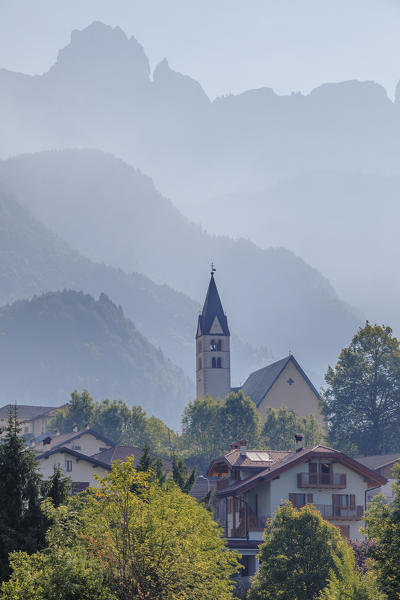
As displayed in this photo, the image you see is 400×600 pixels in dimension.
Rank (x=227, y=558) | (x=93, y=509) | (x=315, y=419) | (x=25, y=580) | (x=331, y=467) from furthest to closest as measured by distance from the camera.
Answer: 1. (x=315, y=419)
2. (x=331, y=467)
3. (x=227, y=558)
4. (x=93, y=509)
5. (x=25, y=580)

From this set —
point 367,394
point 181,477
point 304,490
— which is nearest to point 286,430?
point 367,394

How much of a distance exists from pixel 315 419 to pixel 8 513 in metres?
113

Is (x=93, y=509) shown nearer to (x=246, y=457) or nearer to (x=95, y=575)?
(x=95, y=575)

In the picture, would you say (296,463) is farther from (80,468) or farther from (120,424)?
(120,424)

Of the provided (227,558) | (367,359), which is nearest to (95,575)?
(227,558)

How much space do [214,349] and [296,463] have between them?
282 feet

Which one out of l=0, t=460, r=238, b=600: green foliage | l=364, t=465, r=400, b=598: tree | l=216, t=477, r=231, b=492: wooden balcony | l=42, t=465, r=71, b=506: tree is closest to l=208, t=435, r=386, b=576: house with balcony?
l=216, t=477, r=231, b=492: wooden balcony

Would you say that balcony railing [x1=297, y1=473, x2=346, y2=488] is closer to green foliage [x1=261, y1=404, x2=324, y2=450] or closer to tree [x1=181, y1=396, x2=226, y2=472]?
tree [x1=181, y1=396, x2=226, y2=472]

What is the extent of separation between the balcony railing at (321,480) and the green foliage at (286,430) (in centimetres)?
5999

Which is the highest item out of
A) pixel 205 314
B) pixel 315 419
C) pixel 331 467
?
pixel 205 314

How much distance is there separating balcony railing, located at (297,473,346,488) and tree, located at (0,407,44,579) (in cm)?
3818

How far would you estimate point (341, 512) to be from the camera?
3088 inches

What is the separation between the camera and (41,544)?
131ft

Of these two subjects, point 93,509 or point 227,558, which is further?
point 227,558
